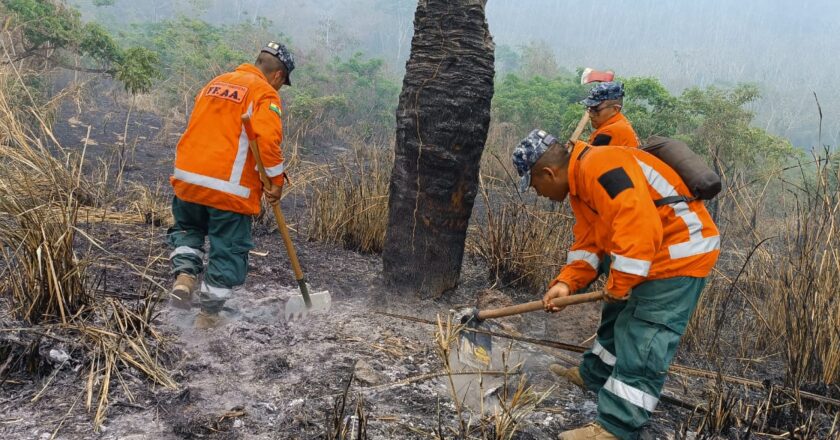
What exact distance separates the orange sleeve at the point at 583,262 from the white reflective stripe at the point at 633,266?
508 millimetres

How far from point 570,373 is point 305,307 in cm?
169

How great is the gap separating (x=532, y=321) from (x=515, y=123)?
30.4ft

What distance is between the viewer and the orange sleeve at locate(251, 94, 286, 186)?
3.30 metres

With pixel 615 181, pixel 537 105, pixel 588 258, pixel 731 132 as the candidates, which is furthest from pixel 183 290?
pixel 537 105

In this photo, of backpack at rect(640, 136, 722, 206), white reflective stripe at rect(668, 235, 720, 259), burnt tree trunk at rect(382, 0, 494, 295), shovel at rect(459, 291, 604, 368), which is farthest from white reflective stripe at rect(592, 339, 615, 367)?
burnt tree trunk at rect(382, 0, 494, 295)

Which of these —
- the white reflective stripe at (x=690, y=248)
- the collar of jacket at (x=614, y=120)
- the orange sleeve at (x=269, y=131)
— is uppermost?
the collar of jacket at (x=614, y=120)

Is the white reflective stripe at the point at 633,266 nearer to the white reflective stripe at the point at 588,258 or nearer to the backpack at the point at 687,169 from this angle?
the backpack at the point at 687,169

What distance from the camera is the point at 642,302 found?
8.27ft

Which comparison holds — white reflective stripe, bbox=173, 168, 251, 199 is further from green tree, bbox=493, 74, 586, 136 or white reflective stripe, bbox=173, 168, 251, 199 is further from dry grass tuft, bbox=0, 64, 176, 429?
green tree, bbox=493, 74, 586, 136

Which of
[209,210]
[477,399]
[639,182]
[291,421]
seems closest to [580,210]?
[639,182]

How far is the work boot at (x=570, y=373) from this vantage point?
10.1 feet

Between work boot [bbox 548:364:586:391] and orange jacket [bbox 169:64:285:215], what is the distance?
77.1 inches

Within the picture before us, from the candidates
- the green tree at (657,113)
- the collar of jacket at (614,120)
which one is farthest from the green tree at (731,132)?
the collar of jacket at (614,120)

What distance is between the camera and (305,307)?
3.72m
